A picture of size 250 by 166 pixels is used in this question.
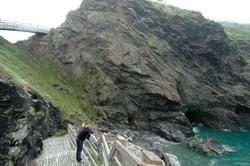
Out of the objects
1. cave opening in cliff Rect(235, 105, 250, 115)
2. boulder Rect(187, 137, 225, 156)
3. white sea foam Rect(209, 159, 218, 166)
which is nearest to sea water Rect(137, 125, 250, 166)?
white sea foam Rect(209, 159, 218, 166)

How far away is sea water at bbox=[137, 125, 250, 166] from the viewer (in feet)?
88.2

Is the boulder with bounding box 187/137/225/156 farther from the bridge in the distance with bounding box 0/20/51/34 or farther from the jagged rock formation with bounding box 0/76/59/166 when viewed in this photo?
the bridge in the distance with bounding box 0/20/51/34

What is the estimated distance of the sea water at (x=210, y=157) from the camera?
88.2ft

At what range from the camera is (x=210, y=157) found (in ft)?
92.8

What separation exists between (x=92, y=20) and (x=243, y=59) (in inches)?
1673

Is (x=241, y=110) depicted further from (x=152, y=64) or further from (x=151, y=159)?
(x=151, y=159)

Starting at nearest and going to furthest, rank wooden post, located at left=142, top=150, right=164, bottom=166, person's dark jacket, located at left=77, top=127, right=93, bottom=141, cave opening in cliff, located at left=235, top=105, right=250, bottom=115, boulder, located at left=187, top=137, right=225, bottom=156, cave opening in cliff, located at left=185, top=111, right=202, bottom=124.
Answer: wooden post, located at left=142, top=150, right=164, bottom=166 < person's dark jacket, located at left=77, top=127, right=93, bottom=141 < boulder, located at left=187, top=137, right=225, bottom=156 < cave opening in cliff, located at left=185, top=111, right=202, bottom=124 < cave opening in cliff, located at left=235, top=105, right=250, bottom=115

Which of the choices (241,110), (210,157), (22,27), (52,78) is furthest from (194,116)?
(22,27)

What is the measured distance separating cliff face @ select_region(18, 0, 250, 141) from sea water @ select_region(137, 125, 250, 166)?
2.91 meters

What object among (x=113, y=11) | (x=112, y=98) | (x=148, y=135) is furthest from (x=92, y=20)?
(x=148, y=135)

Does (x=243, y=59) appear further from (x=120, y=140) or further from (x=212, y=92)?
(x=120, y=140)

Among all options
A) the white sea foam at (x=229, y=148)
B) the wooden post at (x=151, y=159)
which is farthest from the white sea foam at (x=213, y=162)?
the wooden post at (x=151, y=159)

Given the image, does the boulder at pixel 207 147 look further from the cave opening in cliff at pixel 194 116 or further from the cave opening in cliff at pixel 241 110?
the cave opening in cliff at pixel 241 110

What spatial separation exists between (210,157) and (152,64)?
19625mm
